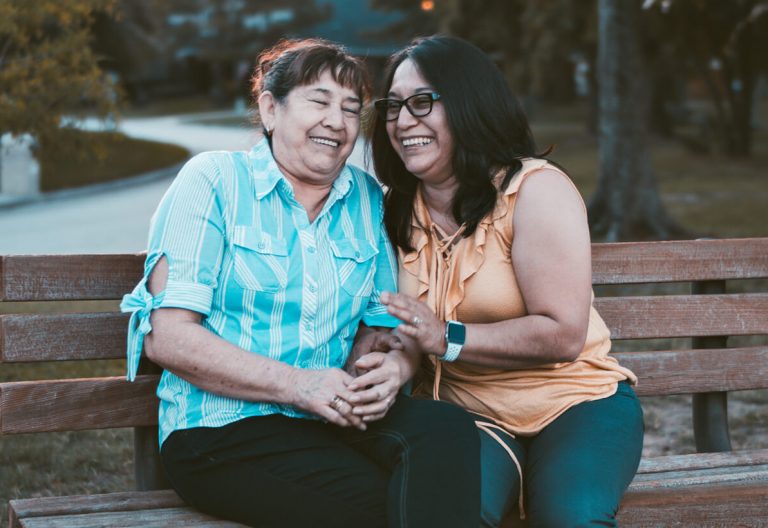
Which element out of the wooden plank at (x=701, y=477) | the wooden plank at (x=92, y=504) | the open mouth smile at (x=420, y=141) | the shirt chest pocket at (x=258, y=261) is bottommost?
the wooden plank at (x=701, y=477)

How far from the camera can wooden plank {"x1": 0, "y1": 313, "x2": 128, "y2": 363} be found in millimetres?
3215

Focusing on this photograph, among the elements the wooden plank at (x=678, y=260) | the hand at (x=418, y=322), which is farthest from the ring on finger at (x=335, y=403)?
the wooden plank at (x=678, y=260)

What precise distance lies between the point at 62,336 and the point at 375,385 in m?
1.00

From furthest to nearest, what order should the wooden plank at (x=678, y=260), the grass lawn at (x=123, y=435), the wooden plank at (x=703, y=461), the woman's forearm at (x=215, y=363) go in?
the grass lawn at (x=123, y=435), the wooden plank at (x=678, y=260), the wooden plank at (x=703, y=461), the woman's forearm at (x=215, y=363)

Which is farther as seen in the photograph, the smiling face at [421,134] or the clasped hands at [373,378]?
the smiling face at [421,134]

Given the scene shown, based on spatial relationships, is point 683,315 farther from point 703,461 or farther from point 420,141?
point 420,141

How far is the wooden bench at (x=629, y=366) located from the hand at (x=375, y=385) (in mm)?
511

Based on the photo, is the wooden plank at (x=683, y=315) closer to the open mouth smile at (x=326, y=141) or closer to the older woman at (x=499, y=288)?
the older woman at (x=499, y=288)

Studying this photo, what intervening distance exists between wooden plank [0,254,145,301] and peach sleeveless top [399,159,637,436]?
2.99 feet

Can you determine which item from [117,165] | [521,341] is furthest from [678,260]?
[117,165]

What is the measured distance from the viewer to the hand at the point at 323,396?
2.89m

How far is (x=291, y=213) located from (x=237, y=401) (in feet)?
1.89

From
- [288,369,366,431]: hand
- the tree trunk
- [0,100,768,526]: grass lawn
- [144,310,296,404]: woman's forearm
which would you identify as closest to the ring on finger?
[288,369,366,431]: hand

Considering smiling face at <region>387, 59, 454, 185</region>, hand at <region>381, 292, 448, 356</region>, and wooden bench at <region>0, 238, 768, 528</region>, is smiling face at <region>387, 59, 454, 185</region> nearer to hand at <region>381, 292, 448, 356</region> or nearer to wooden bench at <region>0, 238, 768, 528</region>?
hand at <region>381, 292, 448, 356</region>
